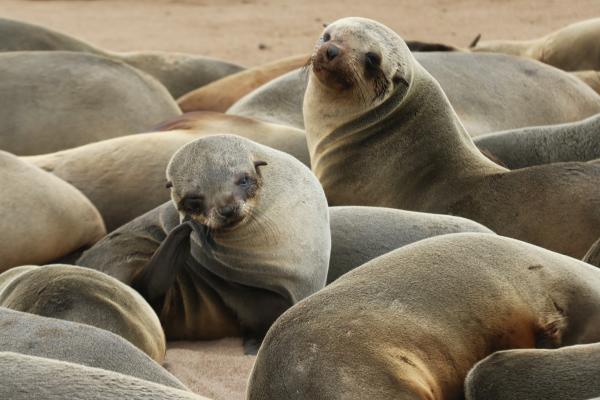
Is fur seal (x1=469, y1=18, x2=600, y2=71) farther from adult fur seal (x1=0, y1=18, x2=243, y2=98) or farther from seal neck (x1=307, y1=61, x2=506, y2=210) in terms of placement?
seal neck (x1=307, y1=61, x2=506, y2=210)

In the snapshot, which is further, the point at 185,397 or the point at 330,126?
the point at 330,126

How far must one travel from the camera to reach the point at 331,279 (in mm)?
5328

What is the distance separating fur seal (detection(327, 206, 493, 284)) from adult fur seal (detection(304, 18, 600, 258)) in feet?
1.65

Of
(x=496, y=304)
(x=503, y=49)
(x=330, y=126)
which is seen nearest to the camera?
(x=496, y=304)

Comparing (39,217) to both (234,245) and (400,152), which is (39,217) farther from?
(400,152)

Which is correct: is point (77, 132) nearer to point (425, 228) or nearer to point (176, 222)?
point (176, 222)

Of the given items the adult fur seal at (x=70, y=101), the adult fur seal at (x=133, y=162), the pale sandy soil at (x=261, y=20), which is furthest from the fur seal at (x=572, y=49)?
the pale sandy soil at (x=261, y=20)

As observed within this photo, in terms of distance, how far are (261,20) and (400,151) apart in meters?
10.8

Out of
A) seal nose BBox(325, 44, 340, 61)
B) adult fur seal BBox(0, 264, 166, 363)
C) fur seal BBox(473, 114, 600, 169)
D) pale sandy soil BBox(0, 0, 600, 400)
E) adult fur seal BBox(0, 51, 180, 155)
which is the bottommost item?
pale sandy soil BBox(0, 0, 600, 400)

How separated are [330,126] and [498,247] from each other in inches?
109

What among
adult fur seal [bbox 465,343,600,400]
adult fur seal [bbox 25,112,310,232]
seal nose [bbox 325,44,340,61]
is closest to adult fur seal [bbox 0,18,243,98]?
adult fur seal [bbox 25,112,310,232]

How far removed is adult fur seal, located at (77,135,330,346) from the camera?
199 inches

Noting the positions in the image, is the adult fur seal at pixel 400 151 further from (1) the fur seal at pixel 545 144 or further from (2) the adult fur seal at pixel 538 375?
(2) the adult fur seal at pixel 538 375

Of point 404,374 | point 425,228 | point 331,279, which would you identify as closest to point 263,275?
point 331,279
